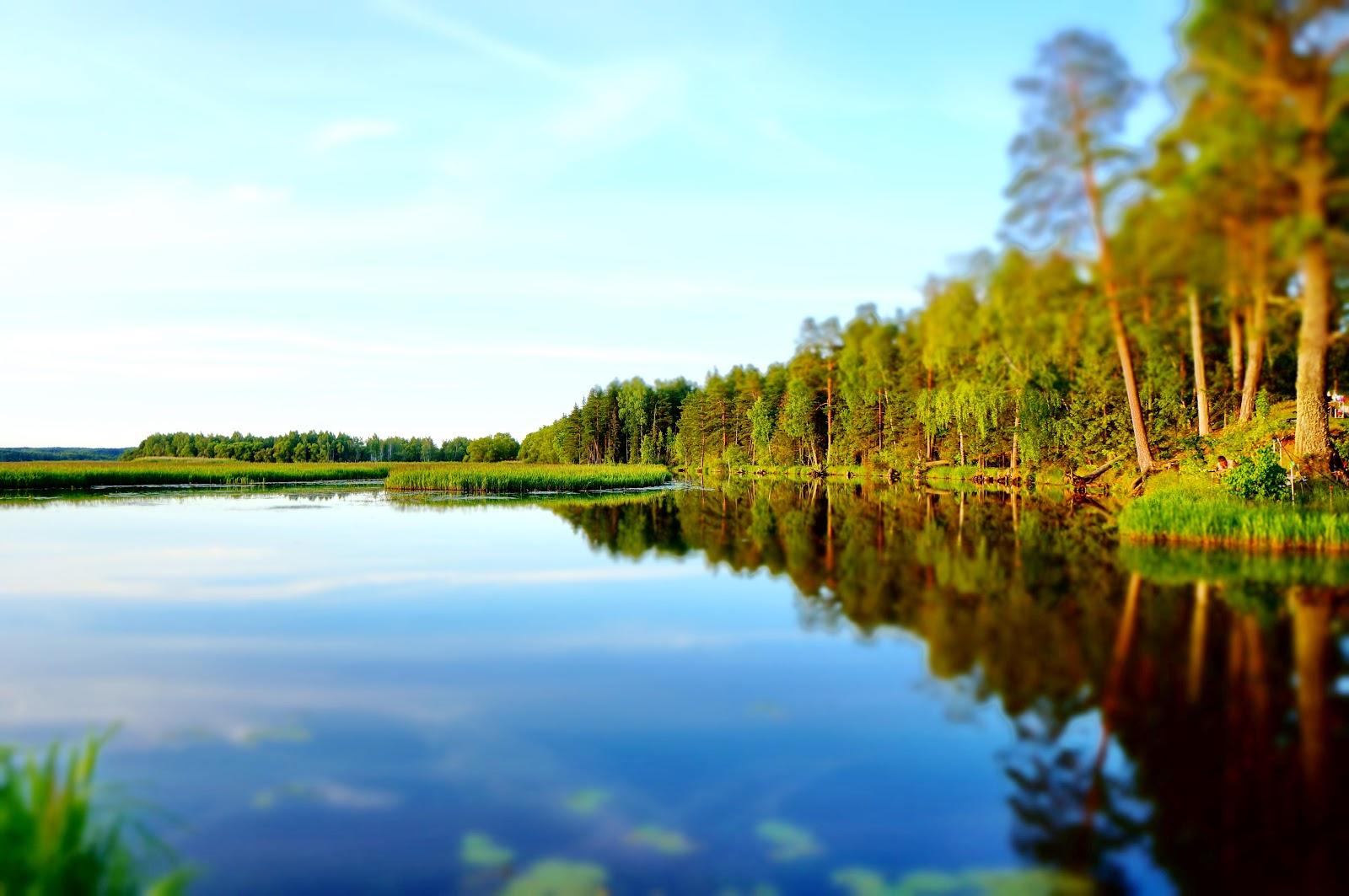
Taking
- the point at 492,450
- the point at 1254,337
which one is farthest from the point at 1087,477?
the point at 492,450

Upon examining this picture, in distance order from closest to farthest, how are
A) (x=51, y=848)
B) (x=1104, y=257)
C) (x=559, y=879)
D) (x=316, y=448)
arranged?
(x=51, y=848) < (x=559, y=879) < (x=1104, y=257) < (x=316, y=448)

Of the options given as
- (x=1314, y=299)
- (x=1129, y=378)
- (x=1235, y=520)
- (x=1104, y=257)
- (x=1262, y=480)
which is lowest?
(x=1235, y=520)

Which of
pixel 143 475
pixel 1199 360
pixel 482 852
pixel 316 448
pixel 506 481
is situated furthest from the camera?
pixel 316 448

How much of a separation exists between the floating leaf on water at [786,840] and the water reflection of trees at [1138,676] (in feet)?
3.82

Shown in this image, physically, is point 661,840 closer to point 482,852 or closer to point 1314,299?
point 482,852

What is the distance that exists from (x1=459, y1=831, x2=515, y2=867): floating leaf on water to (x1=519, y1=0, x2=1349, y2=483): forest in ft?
41.8

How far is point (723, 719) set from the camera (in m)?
7.31

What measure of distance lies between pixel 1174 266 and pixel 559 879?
14998 millimetres

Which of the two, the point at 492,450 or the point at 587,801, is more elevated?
the point at 492,450

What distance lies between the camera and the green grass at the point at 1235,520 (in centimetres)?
1527

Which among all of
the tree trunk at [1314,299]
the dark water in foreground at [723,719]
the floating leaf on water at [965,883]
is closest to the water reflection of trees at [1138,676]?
the dark water in foreground at [723,719]

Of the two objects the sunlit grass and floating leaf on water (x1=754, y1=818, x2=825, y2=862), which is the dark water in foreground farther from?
the sunlit grass

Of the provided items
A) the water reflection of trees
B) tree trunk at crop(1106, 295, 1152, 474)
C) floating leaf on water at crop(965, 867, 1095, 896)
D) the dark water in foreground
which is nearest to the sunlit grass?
the water reflection of trees

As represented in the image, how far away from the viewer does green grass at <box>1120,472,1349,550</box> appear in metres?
15.3
